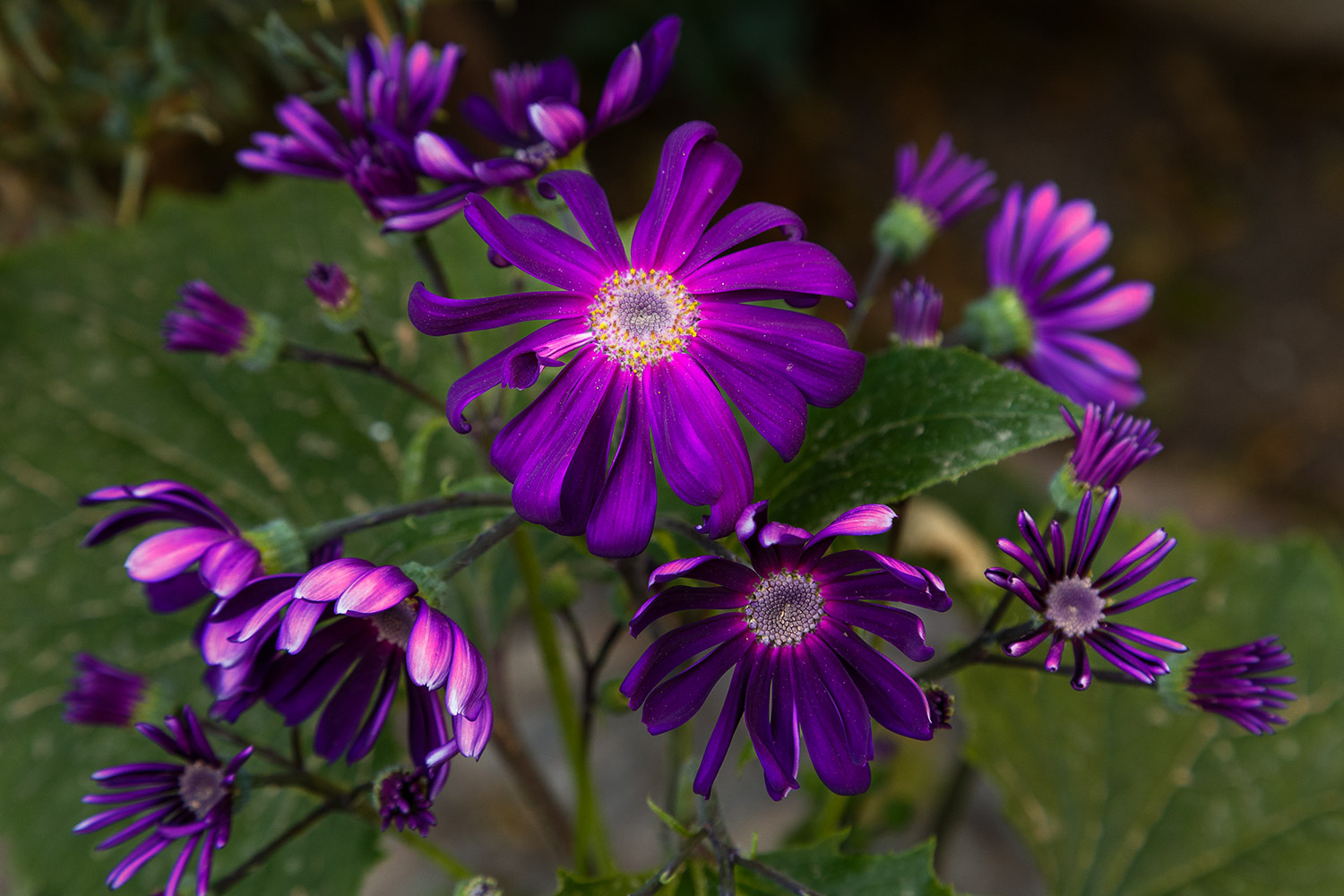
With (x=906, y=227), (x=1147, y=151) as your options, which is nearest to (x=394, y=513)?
(x=906, y=227)

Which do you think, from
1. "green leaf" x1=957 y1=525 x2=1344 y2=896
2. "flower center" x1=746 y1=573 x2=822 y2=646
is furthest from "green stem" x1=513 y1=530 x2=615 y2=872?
"green leaf" x1=957 y1=525 x2=1344 y2=896

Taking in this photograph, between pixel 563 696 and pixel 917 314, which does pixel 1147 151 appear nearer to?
pixel 917 314

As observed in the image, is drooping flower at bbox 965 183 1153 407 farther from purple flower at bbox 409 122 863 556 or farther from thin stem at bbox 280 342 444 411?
thin stem at bbox 280 342 444 411

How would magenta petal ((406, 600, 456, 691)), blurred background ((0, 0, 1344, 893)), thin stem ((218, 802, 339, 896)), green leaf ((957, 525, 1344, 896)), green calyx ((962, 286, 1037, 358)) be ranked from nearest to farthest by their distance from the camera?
magenta petal ((406, 600, 456, 691)), thin stem ((218, 802, 339, 896)), green calyx ((962, 286, 1037, 358)), green leaf ((957, 525, 1344, 896)), blurred background ((0, 0, 1344, 893))

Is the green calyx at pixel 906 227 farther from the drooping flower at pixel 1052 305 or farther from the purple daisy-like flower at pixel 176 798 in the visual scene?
the purple daisy-like flower at pixel 176 798

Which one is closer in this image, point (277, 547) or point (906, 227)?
point (277, 547)

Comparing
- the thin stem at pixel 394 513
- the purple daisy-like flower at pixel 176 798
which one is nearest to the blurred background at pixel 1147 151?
the thin stem at pixel 394 513
